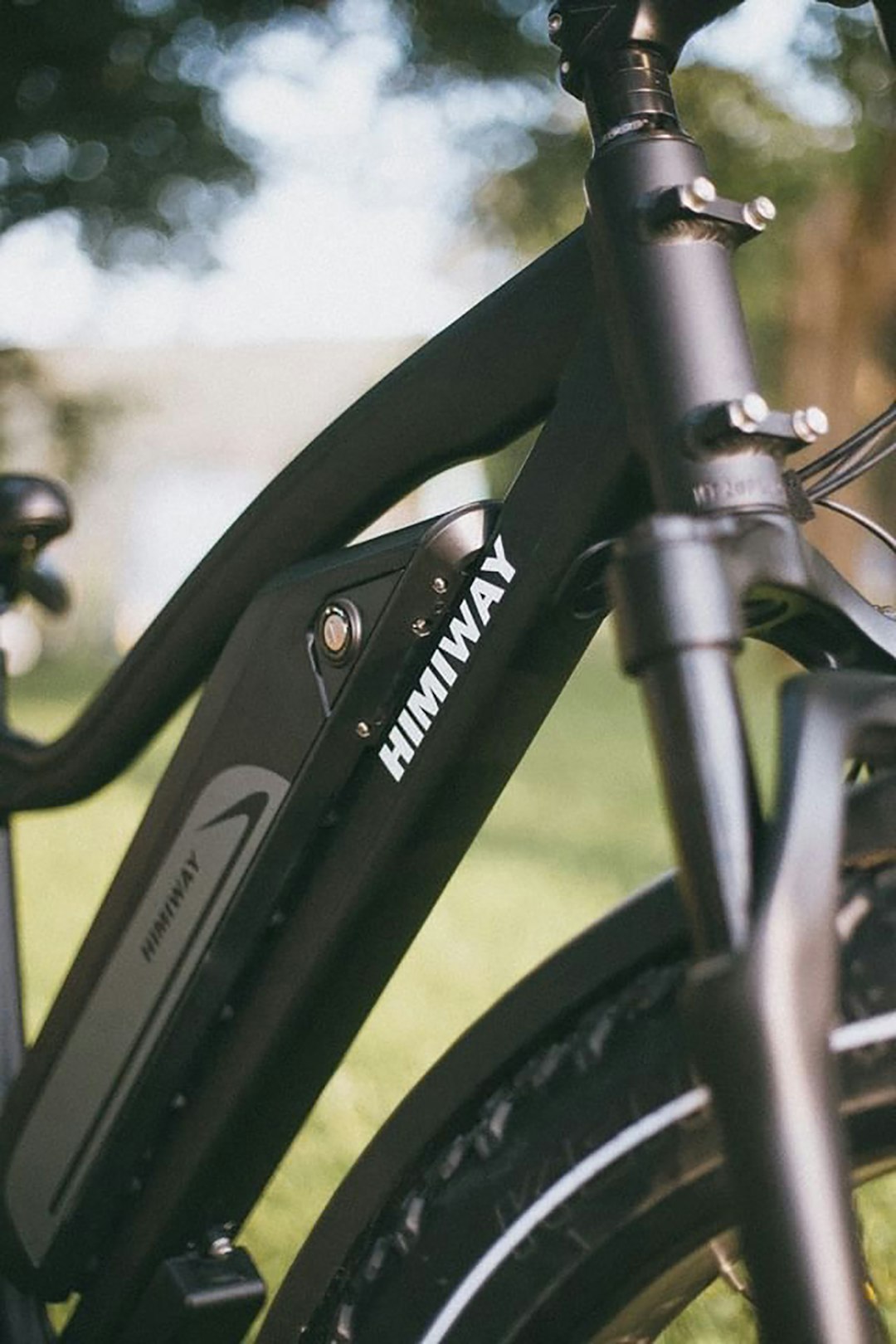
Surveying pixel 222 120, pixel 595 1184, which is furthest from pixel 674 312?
pixel 222 120

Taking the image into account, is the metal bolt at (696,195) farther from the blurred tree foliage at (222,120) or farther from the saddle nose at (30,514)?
the blurred tree foliage at (222,120)

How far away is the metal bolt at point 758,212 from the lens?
25.6 inches

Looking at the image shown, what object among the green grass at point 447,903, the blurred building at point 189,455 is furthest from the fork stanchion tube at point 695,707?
the blurred building at point 189,455

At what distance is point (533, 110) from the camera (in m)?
5.46

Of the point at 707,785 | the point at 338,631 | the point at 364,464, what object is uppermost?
the point at 364,464

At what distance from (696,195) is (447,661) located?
278 mm

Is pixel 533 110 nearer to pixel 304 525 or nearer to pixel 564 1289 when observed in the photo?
pixel 304 525

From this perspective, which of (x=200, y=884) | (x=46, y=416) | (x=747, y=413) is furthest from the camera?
(x=46, y=416)

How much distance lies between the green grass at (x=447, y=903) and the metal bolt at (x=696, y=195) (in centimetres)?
144

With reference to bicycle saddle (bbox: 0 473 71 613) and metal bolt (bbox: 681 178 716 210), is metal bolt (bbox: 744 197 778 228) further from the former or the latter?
bicycle saddle (bbox: 0 473 71 613)

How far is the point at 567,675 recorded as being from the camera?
786 mm

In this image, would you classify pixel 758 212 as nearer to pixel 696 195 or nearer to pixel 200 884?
pixel 696 195

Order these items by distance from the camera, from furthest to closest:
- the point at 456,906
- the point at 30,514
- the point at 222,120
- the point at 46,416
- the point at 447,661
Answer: the point at 46,416 < the point at 222,120 < the point at 456,906 < the point at 30,514 < the point at 447,661

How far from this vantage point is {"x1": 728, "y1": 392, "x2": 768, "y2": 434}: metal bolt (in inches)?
24.1
